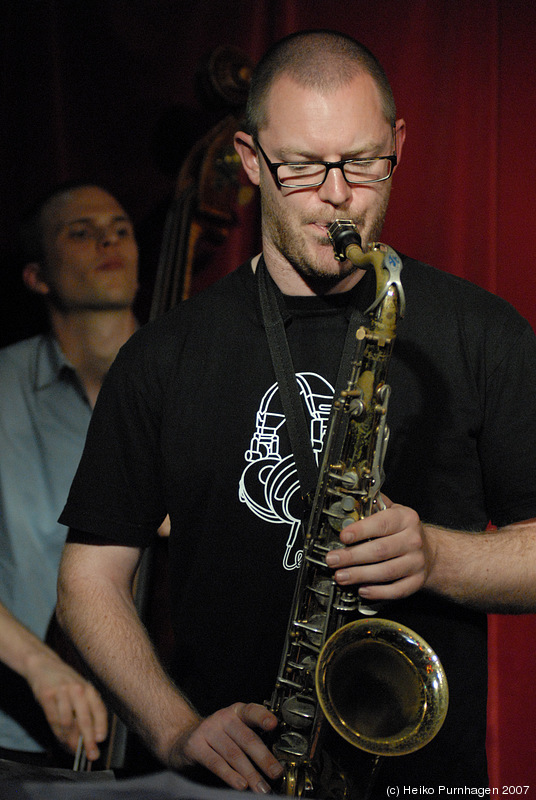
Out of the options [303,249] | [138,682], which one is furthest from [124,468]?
[303,249]

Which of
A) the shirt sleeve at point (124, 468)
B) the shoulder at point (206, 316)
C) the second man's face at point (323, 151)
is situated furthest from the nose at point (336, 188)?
the shirt sleeve at point (124, 468)

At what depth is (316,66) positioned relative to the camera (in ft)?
5.42

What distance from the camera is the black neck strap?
158 centimetres

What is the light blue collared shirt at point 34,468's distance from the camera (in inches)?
A: 94.2

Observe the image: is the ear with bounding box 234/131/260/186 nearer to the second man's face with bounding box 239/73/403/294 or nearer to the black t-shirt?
the second man's face with bounding box 239/73/403/294

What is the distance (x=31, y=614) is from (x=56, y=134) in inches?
69.7

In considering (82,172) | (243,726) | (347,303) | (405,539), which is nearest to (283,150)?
(347,303)

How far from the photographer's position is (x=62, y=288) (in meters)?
2.58

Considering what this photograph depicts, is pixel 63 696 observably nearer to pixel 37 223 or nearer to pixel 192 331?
pixel 192 331

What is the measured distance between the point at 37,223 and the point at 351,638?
1.91m

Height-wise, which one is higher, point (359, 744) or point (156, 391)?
point (156, 391)

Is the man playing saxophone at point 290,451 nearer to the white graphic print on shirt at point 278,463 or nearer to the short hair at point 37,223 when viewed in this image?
the white graphic print on shirt at point 278,463

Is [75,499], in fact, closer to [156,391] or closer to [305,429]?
[156,391]

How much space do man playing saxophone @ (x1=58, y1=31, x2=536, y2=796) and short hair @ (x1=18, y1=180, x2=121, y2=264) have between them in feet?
3.37
